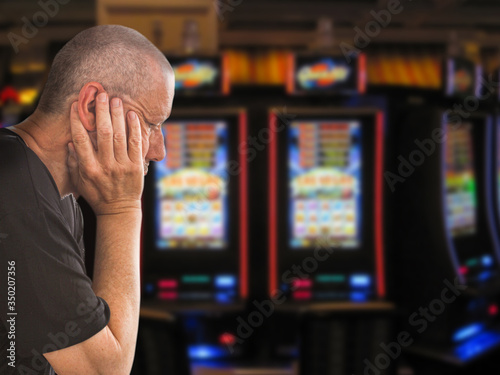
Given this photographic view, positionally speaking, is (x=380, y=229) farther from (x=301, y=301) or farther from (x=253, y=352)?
(x=253, y=352)

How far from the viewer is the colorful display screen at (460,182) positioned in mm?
3086

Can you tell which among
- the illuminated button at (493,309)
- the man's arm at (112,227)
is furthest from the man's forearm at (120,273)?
the illuminated button at (493,309)

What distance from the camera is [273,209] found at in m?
2.96

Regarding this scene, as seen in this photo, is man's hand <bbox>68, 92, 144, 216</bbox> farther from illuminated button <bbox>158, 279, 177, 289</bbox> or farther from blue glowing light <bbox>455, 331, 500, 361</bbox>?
blue glowing light <bbox>455, 331, 500, 361</bbox>

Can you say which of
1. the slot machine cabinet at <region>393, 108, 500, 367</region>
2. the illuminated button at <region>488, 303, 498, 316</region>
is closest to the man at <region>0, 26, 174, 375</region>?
the slot machine cabinet at <region>393, 108, 500, 367</region>

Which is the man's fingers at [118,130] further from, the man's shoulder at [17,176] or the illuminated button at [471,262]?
the illuminated button at [471,262]

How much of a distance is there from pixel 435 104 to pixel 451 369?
151cm

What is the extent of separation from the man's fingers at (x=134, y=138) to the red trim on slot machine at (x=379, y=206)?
2.22 metres

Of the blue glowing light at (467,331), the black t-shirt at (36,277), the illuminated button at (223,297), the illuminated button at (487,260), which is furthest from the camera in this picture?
the illuminated button at (487,260)

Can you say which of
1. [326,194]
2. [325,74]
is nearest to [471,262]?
[326,194]

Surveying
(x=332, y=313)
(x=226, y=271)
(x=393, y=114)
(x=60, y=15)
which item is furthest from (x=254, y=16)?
(x=332, y=313)

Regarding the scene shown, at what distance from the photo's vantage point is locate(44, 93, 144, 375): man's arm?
0.78m

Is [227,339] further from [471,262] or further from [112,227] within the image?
[112,227]

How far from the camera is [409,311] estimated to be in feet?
10.4
